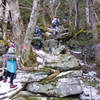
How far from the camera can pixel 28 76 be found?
5340 mm

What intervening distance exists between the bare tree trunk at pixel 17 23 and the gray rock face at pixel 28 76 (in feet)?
3.03

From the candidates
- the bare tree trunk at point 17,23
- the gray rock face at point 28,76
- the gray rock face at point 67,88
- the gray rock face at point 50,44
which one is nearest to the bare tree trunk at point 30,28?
the bare tree trunk at point 17,23

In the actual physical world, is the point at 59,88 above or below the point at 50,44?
below

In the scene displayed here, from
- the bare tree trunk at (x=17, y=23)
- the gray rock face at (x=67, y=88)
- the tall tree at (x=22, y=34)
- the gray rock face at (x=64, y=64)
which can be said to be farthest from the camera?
the gray rock face at (x=64, y=64)

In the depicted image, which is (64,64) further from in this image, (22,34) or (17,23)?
(17,23)

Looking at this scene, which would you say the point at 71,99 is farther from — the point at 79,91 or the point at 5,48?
the point at 5,48

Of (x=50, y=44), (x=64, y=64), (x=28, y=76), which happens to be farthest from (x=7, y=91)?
(x=50, y=44)

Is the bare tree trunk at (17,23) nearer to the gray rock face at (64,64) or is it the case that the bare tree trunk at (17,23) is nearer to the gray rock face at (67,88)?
the gray rock face at (64,64)

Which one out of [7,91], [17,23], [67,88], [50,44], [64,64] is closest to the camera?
[67,88]

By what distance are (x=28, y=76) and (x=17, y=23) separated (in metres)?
2.26

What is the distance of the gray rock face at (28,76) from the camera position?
17.3ft

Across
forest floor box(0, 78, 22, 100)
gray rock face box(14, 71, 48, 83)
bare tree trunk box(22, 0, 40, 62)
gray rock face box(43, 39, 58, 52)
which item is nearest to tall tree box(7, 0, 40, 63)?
bare tree trunk box(22, 0, 40, 62)

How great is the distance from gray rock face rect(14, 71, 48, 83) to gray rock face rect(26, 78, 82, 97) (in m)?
0.23

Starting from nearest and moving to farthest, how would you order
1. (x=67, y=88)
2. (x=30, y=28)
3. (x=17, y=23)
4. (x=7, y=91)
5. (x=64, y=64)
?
(x=67, y=88)
(x=7, y=91)
(x=17, y=23)
(x=30, y=28)
(x=64, y=64)
